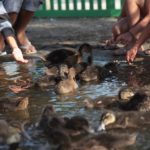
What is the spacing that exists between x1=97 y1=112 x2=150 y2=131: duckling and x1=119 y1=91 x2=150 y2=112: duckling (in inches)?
5.3

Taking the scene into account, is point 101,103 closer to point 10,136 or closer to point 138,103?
point 138,103

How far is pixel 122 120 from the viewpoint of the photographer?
443cm

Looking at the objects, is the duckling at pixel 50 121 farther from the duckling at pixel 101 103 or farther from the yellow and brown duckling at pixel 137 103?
the yellow and brown duckling at pixel 137 103

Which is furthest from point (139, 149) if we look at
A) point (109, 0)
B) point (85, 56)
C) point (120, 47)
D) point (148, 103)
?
point (109, 0)

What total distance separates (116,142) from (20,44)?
416 cm

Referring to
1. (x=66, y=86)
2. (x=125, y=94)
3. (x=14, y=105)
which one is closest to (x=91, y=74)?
(x=66, y=86)

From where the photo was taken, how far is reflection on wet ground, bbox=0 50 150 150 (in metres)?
4.80

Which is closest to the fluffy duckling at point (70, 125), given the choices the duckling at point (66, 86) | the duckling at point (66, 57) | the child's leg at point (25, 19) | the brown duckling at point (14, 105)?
the brown duckling at point (14, 105)

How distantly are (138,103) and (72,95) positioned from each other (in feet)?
3.02

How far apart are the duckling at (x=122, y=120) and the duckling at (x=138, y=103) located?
0.44 ft

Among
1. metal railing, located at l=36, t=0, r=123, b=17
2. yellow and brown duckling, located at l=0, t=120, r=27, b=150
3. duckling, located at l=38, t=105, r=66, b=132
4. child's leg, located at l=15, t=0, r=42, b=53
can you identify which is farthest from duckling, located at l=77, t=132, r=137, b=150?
metal railing, located at l=36, t=0, r=123, b=17

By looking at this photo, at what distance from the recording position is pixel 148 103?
4.82 meters

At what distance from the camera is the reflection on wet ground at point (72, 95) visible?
15.8 ft

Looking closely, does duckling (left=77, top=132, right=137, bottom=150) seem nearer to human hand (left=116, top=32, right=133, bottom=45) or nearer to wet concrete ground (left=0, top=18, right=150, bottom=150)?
wet concrete ground (left=0, top=18, right=150, bottom=150)
